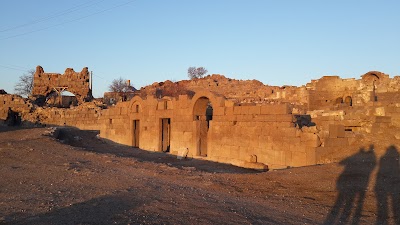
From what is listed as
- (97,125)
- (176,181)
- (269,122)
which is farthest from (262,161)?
(97,125)

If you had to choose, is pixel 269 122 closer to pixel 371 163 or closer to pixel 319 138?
pixel 319 138

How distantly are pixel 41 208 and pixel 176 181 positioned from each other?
432 cm

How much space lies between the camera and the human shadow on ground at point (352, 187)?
6.71 meters

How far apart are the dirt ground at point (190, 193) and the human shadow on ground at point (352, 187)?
18 mm

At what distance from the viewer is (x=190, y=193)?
7707mm

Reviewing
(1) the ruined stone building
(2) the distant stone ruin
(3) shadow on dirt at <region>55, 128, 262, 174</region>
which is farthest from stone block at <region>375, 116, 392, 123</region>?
(2) the distant stone ruin

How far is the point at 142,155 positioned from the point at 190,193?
36.3ft

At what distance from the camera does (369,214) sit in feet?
22.4

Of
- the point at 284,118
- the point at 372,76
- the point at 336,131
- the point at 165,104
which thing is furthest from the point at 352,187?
the point at 372,76

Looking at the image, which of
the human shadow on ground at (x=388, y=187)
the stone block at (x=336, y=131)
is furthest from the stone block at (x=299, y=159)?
the human shadow on ground at (x=388, y=187)

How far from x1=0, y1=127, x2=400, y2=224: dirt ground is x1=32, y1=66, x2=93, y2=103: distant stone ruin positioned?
112 feet

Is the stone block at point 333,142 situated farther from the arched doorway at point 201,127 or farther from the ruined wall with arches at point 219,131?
the arched doorway at point 201,127

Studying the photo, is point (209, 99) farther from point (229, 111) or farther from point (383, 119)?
point (383, 119)

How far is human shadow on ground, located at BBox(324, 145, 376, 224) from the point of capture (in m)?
6.71
